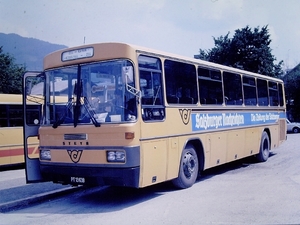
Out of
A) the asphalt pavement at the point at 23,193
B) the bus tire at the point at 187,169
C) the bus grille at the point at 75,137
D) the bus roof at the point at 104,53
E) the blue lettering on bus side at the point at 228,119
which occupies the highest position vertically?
the bus roof at the point at 104,53

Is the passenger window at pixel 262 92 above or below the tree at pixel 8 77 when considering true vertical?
below

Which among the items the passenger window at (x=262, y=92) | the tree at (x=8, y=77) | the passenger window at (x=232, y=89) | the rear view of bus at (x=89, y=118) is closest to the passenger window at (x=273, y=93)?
the passenger window at (x=262, y=92)

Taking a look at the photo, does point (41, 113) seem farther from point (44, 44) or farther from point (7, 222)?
point (44, 44)

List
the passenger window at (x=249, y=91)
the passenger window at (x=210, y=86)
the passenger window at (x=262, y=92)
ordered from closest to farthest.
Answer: the passenger window at (x=210, y=86) → the passenger window at (x=249, y=91) → the passenger window at (x=262, y=92)

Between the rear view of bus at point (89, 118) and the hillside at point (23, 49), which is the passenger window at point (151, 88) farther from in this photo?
the hillside at point (23, 49)

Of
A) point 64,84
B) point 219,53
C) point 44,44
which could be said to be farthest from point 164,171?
point 44,44

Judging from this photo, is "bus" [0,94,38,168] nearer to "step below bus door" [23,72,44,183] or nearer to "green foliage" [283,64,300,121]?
"step below bus door" [23,72,44,183]

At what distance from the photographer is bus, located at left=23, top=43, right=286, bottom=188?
6664mm

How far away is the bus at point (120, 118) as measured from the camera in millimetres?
6664

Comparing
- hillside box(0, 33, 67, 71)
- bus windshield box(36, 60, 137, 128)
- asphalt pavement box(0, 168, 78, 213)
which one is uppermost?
hillside box(0, 33, 67, 71)

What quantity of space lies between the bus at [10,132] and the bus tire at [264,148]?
831 centimetres

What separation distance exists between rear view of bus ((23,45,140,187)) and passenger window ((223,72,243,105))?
187 inches

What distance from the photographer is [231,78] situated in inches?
438

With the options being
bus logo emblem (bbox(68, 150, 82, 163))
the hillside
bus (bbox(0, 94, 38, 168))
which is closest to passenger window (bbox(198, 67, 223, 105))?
bus logo emblem (bbox(68, 150, 82, 163))
